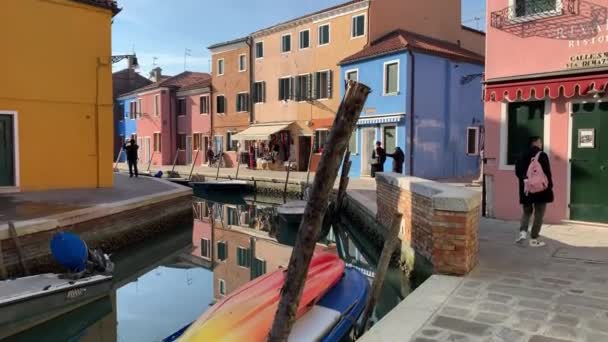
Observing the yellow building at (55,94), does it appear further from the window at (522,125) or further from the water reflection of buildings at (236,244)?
the window at (522,125)

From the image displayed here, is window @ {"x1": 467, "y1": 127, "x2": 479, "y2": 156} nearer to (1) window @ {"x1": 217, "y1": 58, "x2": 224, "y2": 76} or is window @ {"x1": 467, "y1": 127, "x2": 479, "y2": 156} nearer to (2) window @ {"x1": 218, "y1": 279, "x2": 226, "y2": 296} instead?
(2) window @ {"x1": 218, "y1": 279, "x2": 226, "y2": 296}

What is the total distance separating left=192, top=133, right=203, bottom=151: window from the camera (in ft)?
107

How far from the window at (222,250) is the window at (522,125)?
641cm

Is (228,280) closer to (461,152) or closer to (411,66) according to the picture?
(411,66)

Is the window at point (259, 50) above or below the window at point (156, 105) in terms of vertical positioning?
above

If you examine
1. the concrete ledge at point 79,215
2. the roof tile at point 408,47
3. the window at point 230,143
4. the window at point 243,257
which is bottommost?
the window at point 243,257

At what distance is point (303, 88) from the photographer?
973 inches

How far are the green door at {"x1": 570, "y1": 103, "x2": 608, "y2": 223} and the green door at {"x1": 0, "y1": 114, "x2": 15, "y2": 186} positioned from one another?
506 inches

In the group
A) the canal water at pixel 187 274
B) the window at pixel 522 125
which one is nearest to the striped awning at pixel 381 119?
the canal water at pixel 187 274

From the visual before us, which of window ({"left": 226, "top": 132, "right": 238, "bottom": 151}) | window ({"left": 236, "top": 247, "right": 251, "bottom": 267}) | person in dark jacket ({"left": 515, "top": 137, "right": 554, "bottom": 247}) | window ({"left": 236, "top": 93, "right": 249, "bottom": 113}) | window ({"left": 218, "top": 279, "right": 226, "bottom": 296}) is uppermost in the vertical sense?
window ({"left": 236, "top": 93, "right": 249, "bottom": 113})

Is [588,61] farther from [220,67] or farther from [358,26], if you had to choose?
[220,67]

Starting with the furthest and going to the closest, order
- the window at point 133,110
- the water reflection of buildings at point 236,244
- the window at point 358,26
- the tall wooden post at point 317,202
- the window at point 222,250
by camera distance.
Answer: the window at point 133,110 < the window at point 358,26 < the window at point 222,250 < the water reflection of buildings at point 236,244 < the tall wooden post at point 317,202

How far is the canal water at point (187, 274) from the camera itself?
6773mm

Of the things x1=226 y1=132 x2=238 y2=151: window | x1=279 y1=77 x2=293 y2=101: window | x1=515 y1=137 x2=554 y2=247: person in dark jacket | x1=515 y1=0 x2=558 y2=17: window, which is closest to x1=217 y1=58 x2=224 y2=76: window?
x1=226 y1=132 x2=238 y2=151: window
